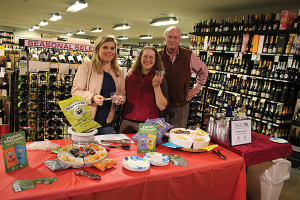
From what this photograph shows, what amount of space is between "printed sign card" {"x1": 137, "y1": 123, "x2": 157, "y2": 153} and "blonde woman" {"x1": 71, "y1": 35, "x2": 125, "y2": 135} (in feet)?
1.84

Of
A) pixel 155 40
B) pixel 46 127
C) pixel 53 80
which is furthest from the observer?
pixel 155 40

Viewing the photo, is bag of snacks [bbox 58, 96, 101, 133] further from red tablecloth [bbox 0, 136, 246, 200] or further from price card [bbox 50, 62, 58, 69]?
price card [bbox 50, 62, 58, 69]

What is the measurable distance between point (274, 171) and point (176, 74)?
5.34ft

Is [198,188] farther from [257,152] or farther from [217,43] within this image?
[217,43]

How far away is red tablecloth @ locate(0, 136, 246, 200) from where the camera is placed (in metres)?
1.25

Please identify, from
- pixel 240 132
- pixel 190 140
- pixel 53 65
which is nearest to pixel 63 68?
pixel 53 65

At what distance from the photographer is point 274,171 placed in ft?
7.85

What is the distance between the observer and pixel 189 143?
189 cm

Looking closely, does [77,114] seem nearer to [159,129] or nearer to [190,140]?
[159,129]

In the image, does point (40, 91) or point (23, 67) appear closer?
point (23, 67)

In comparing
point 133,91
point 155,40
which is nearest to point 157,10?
point 133,91

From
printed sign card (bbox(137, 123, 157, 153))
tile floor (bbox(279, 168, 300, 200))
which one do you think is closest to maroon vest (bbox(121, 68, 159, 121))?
printed sign card (bbox(137, 123, 157, 153))

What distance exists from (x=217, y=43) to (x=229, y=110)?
12.8ft

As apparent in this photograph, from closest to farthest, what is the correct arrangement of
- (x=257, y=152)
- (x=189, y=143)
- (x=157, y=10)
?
1. (x=189, y=143)
2. (x=257, y=152)
3. (x=157, y=10)
